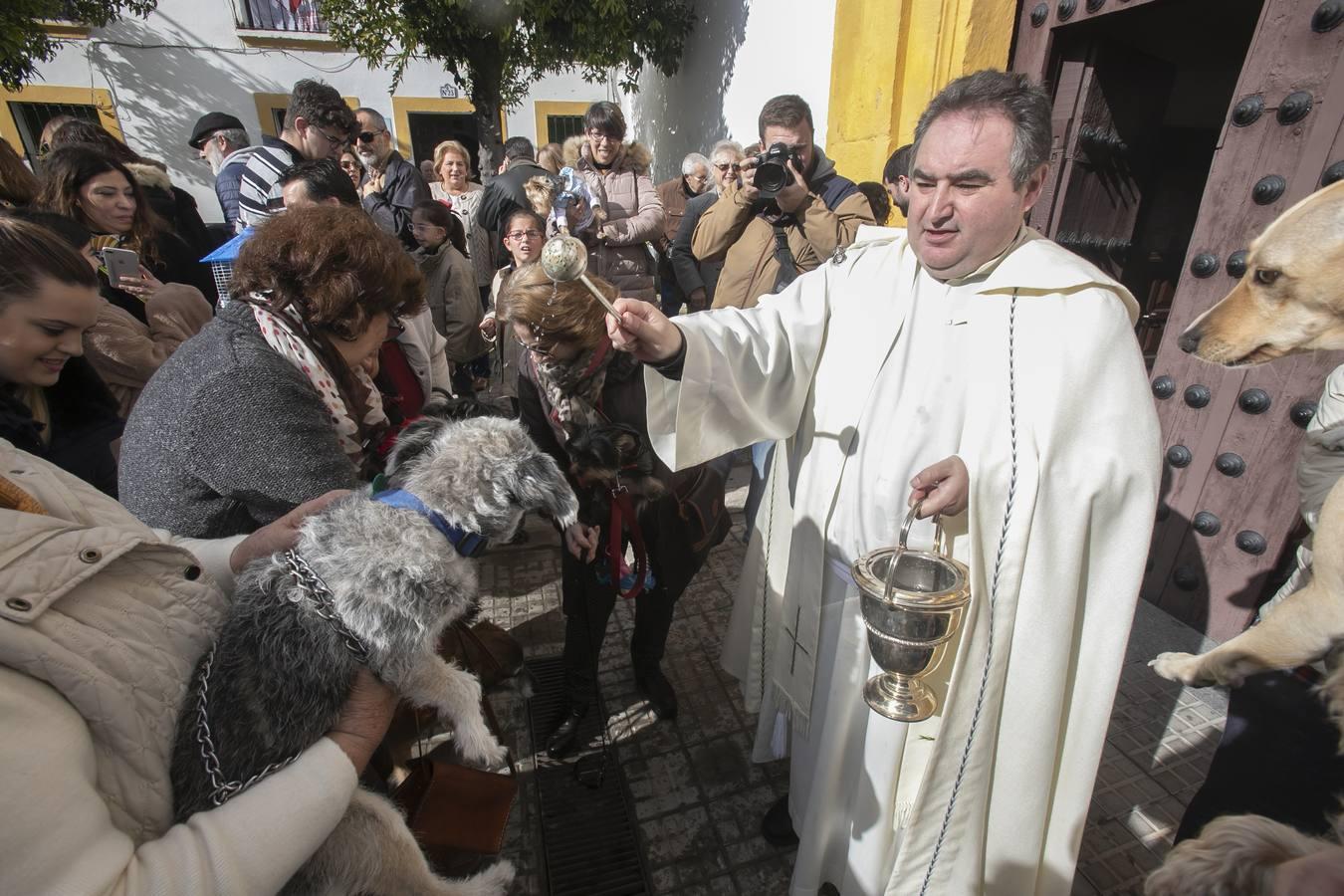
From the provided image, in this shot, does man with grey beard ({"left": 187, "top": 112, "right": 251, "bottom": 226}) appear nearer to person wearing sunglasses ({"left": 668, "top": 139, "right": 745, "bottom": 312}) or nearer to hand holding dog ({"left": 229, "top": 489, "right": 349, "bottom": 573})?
person wearing sunglasses ({"left": 668, "top": 139, "right": 745, "bottom": 312})

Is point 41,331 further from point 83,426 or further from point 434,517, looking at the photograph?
point 434,517

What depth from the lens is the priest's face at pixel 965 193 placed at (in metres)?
1.74

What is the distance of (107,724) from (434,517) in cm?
69

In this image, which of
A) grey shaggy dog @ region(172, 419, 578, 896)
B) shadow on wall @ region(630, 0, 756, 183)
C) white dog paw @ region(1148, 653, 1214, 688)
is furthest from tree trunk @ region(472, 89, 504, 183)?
white dog paw @ region(1148, 653, 1214, 688)

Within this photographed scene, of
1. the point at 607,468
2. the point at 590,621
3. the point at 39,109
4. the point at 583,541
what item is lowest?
the point at 590,621

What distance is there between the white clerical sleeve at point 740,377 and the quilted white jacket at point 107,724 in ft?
4.29

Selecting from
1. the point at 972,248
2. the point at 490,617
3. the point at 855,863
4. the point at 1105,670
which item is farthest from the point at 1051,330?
the point at 490,617

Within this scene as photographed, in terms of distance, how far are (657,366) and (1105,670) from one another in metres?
1.57

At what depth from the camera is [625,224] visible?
548cm

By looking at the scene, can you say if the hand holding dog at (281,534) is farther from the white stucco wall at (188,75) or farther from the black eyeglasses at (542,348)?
the white stucco wall at (188,75)

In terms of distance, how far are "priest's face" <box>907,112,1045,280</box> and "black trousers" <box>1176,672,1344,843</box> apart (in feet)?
5.77

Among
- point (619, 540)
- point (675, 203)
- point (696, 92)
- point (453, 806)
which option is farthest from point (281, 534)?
point (696, 92)

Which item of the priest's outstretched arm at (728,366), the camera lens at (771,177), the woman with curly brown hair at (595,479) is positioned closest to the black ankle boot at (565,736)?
the woman with curly brown hair at (595,479)

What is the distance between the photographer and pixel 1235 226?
2990 millimetres
